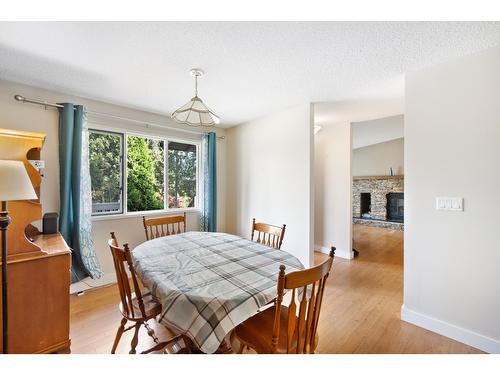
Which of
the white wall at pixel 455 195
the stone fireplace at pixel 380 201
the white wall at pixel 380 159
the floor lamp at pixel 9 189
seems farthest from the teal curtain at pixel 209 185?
the stone fireplace at pixel 380 201

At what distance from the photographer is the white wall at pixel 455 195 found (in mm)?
1623

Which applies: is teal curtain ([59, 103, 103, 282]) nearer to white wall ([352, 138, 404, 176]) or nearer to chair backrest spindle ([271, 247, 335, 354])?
chair backrest spindle ([271, 247, 335, 354])

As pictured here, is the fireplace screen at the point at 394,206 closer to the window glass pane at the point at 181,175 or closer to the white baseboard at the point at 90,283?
the window glass pane at the point at 181,175

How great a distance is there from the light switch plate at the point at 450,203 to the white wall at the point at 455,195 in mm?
30

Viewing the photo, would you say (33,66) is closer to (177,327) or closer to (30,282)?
(30,282)

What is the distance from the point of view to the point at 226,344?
1588 millimetres

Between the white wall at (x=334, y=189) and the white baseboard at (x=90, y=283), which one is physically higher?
the white wall at (x=334, y=189)

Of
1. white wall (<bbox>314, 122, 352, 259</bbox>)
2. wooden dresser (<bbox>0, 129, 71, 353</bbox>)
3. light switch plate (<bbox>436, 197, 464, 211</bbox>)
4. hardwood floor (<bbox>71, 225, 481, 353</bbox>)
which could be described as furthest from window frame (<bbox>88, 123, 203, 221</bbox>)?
light switch plate (<bbox>436, 197, 464, 211</bbox>)

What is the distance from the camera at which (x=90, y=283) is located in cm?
263

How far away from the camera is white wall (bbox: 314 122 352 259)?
12.5 feet

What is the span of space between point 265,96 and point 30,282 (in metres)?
2.63
